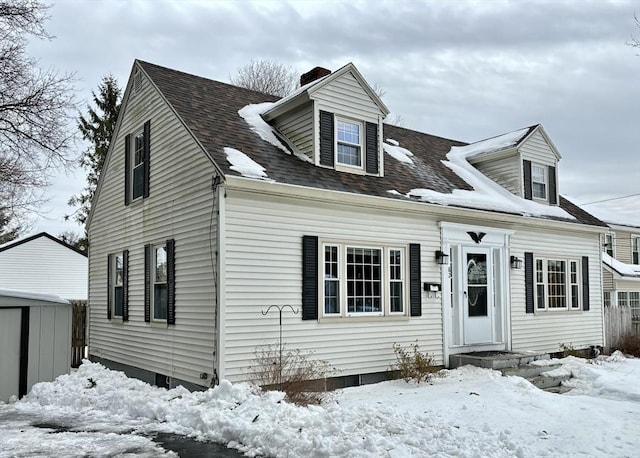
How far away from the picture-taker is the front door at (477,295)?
1296 centimetres

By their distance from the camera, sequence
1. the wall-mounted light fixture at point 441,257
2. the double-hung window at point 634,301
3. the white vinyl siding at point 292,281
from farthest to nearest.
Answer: the double-hung window at point 634,301
the wall-mounted light fixture at point 441,257
the white vinyl siding at point 292,281

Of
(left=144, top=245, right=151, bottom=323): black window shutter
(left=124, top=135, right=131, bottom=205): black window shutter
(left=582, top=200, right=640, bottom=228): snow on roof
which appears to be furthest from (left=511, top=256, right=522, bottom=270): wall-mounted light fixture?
(left=582, top=200, right=640, bottom=228): snow on roof

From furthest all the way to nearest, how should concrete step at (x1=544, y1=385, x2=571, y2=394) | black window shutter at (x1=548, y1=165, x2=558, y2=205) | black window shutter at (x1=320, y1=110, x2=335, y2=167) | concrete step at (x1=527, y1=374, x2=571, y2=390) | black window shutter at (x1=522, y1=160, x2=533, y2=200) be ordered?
black window shutter at (x1=548, y1=165, x2=558, y2=205) → black window shutter at (x1=522, y1=160, x2=533, y2=200) → black window shutter at (x1=320, y1=110, x2=335, y2=167) → concrete step at (x1=527, y1=374, x2=571, y2=390) → concrete step at (x1=544, y1=385, x2=571, y2=394)

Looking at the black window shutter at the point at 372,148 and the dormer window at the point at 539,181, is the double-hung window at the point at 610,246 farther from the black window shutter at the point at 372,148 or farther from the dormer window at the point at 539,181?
the black window shutter at the point at 372,148

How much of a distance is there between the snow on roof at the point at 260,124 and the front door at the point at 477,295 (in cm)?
468

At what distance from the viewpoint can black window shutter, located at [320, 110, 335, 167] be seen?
38.0ft

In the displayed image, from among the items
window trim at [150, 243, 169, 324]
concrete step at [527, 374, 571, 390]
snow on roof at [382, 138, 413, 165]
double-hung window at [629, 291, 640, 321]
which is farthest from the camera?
double-hung window at [629, 291, 640, 321]

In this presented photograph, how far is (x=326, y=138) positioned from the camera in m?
11.7

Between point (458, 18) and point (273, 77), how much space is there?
22987mm

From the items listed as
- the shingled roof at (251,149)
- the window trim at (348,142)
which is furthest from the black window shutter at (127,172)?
the window trim at (348,142)

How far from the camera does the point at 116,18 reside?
13.0 m

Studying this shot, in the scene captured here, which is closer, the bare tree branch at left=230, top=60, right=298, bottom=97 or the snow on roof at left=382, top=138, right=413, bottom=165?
the snow on roof at left=382, top=138, right=413, bottom=165

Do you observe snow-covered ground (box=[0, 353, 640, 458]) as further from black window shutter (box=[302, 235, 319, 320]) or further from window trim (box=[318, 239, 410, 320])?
black window shutter (box=[302, 235, 319, 320])

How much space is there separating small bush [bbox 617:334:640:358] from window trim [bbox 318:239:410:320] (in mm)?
8265
